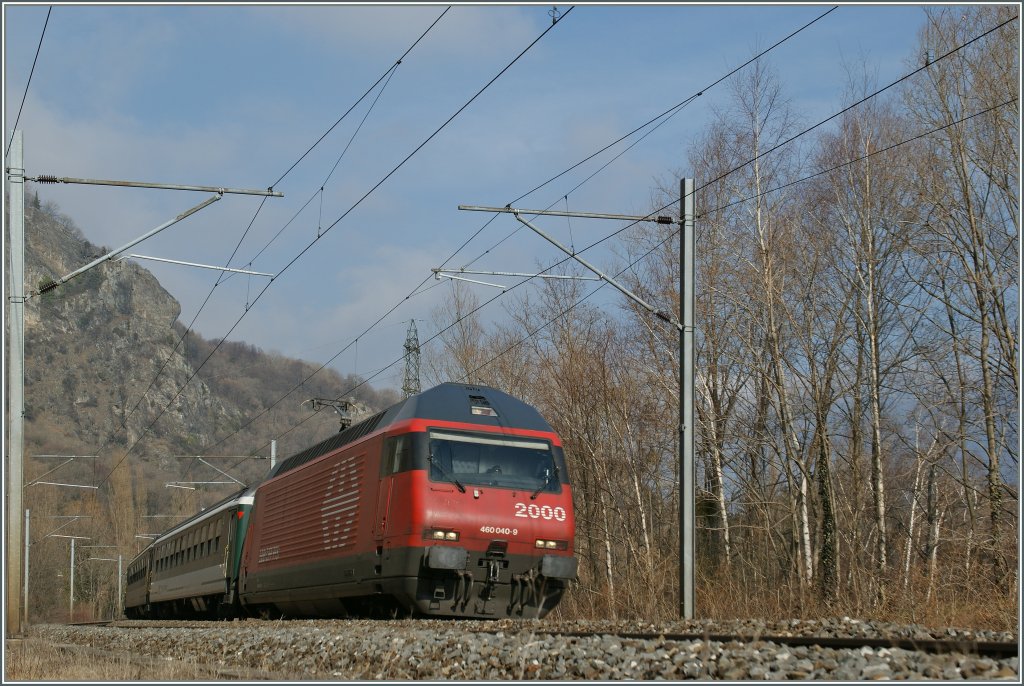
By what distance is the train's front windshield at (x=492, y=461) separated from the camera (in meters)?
15.7

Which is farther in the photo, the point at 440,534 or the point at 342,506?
the point at 342,506

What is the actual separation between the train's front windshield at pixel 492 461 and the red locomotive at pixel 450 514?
0.02m

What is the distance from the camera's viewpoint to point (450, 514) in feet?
50.1

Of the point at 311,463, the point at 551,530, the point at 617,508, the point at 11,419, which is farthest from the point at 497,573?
the point at 617,508

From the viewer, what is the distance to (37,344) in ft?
459

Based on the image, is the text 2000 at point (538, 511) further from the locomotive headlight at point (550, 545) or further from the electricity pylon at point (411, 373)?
the electricity pylon at point (411, 373)

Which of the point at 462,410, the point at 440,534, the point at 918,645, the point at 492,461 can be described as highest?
the point at 462,410

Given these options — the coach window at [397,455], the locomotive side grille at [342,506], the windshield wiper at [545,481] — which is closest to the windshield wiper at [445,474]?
the coach window at [397,455]

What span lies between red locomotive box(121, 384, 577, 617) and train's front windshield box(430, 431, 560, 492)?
16mm

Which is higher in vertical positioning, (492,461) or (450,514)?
(492,461)

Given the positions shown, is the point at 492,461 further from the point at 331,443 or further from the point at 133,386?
the point at 133,386

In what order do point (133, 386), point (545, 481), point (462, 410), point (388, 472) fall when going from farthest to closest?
point (133, 386), point (462, 410), point (545, 481), point (388, 472)

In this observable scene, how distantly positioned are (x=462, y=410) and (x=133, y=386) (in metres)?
143

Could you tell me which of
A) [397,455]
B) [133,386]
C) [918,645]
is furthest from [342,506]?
→ [133,386]
